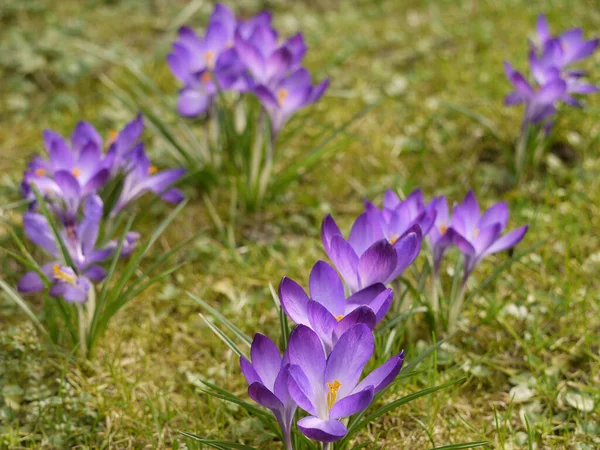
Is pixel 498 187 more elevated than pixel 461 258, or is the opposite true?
pixel 461 258

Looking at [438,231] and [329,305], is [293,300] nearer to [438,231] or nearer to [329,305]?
[329,305]

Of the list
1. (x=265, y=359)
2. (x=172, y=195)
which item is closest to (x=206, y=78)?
(x=172, y=195)

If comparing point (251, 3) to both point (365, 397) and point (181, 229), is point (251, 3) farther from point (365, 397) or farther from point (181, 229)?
point (365, 397)

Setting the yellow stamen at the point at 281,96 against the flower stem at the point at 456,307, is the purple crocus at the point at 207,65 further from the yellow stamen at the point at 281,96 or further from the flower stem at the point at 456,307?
the flower stem at the point at 456,307

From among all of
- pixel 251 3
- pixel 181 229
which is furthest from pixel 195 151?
pixel 251 3

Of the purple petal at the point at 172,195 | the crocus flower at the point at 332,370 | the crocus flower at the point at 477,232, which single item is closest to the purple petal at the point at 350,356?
the crocus flower at the point at 332,370

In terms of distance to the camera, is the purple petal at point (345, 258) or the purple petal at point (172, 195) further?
the purple petal at point (172, 195)

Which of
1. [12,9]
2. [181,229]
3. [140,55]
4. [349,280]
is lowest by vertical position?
[181,229]
